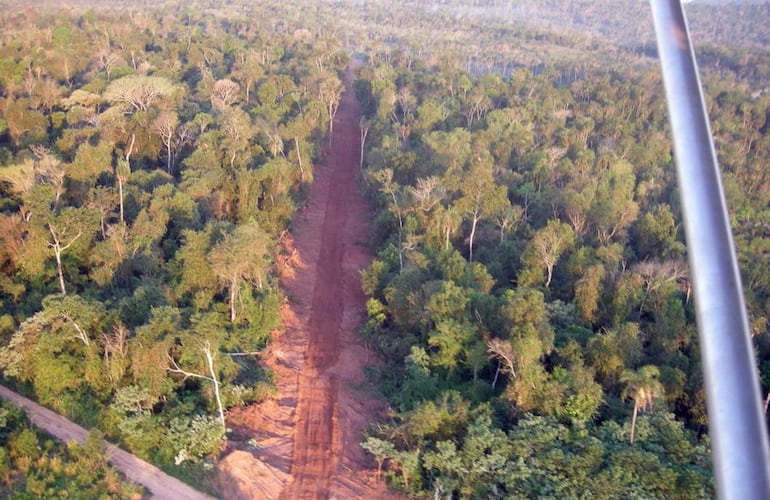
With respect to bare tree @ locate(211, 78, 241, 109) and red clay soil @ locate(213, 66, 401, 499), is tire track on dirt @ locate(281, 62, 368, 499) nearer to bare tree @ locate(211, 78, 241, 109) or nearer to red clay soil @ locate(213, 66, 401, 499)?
red clay soil @ locate(213, 66, 401, 499)

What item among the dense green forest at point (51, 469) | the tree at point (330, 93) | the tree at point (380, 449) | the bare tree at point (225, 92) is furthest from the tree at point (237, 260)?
the tree at point (330, 93)

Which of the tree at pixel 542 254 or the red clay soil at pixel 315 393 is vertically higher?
the tree at pixel 542 254

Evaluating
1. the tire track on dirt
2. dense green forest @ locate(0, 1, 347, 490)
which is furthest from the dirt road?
the tire track on dirt

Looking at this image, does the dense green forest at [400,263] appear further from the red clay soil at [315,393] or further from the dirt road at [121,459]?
the red clay soil at [315,393]

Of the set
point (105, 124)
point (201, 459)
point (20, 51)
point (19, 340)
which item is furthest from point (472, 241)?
point (20, 51)

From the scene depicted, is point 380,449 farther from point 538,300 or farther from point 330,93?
point 330,93

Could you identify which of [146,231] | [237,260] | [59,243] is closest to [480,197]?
[237,260]
